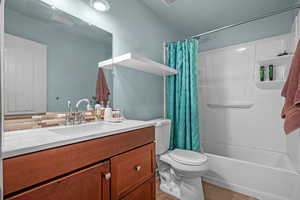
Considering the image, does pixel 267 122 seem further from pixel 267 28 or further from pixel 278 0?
pixel 278 0

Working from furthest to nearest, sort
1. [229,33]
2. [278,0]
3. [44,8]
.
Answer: [229,33], [278,0], [44,8]

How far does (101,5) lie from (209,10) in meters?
1.48

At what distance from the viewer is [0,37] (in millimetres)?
434

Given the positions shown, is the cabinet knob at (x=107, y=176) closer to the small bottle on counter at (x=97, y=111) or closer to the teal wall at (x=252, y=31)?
the small bottle on counter at (x=97, y=111)

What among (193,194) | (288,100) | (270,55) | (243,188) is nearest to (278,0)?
(270,55)

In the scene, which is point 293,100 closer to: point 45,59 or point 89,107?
point 89,107

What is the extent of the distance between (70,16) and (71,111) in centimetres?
79

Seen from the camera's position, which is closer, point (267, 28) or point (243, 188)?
point (243, 188)

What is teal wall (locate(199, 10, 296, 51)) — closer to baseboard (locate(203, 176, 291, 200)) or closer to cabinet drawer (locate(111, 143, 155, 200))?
baseboard (locate(203, 176, 291, 200))

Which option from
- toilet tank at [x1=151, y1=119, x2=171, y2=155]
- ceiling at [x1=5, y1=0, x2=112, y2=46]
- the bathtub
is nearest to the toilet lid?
toilet tank at [x1=151, y1=119, x2=171, y2=155]

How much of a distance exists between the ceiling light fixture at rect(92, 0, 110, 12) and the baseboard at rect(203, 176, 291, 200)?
2.25m

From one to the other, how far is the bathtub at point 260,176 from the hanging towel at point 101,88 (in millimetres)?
1489

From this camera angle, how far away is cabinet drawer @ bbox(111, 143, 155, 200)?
2.80ft

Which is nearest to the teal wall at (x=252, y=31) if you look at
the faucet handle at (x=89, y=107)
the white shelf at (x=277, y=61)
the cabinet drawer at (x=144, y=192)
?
the white shelf at (x=277, y=61)
